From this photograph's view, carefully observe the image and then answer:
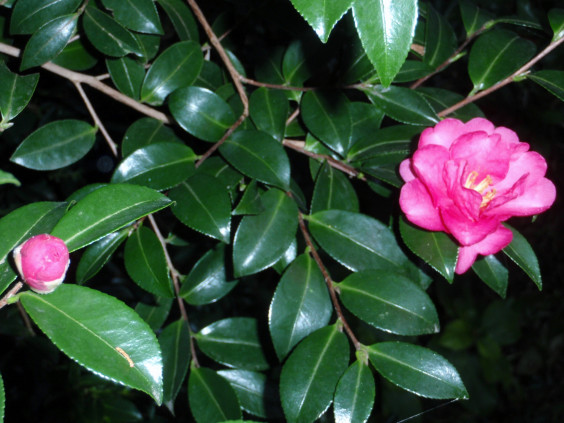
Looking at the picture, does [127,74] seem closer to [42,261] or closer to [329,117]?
[329,117]

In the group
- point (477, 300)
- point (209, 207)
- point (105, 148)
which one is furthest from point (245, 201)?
point (477, 300)

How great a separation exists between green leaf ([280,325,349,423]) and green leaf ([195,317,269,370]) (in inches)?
8.2

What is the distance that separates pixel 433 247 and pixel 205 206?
317 mm

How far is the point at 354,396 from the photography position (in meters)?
0.73

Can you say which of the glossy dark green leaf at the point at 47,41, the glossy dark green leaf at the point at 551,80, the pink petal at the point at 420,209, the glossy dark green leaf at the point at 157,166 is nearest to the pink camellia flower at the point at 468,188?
the pink petal at the point at 420,209

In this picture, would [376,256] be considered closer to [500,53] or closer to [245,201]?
[245,201]

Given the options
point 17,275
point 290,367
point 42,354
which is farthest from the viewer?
point 42,354

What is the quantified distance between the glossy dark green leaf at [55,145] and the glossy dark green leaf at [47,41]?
6.7 inches

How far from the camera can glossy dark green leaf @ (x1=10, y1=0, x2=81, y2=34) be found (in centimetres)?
82

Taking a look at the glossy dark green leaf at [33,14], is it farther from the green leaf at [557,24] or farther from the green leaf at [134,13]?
the green leaf at [557,24]

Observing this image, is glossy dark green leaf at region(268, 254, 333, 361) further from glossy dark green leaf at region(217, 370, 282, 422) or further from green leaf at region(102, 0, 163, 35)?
green leaf at region(102, 0, 163, 35)

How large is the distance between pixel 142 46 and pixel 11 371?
1047mm

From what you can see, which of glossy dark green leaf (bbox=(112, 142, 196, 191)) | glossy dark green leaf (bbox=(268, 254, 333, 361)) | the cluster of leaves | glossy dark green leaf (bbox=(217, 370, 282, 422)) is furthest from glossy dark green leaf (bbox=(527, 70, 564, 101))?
glossy dark green leaf (bbox=(217, 370, 282, 422))

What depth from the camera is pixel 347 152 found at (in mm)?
903
